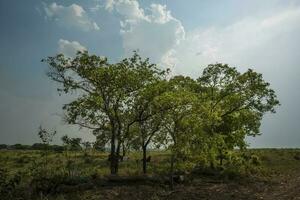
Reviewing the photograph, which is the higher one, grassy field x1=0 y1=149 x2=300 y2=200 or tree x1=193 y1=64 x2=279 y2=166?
tree x1=193 y1=64 x2=279 y2=166

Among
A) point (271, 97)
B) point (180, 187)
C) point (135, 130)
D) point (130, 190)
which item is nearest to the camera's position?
point (130, 190)

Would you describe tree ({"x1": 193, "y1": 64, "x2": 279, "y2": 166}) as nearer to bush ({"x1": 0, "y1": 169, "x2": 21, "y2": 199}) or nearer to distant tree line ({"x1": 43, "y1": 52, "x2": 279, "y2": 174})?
distant tree line ({"x1": 43, "y1": 52, "x2": 279, "y2": 174})

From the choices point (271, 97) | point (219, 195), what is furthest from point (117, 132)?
point (271, 97)

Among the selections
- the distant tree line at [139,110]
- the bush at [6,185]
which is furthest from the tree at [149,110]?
the bush at [6,185]

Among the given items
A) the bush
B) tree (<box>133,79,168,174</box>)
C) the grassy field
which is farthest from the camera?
tree (<box>133,79,168,174</box>)

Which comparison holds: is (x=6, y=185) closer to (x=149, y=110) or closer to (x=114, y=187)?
(x=114, y=187)

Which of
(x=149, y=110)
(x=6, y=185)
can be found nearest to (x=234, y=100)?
(x=149, y=110)

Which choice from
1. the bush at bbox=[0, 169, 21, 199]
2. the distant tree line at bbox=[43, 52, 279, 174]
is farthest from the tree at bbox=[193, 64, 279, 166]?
the bush at bbox=[0, 169, 21, 199]

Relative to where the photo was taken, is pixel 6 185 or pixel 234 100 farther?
pixel 234 100

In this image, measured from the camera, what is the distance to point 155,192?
26.2 m

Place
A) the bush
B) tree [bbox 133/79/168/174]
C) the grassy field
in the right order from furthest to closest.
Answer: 1. tree [bbox 133/79/168/174]
2. the grassy field
3. the bush

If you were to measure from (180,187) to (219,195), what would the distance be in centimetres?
389

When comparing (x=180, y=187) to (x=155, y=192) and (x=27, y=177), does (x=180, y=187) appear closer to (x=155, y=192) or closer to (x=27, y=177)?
(x=155, y=192)

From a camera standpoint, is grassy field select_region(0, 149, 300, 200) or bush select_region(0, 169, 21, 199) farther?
grassy field select_region(0, 149, 300, 200)
